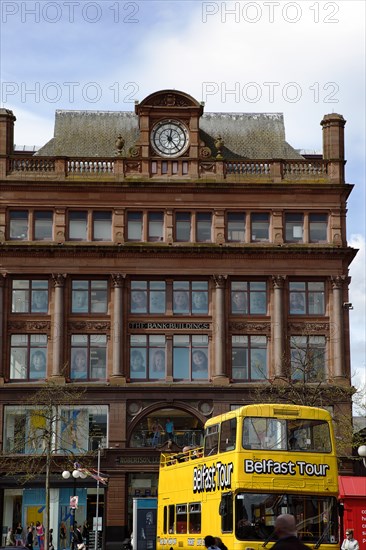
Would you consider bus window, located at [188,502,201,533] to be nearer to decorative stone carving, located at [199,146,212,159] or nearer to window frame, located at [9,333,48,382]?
window frame, located at [9,333,48,382]

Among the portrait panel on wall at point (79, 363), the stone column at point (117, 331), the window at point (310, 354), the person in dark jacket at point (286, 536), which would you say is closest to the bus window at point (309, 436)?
the person in dark jacket at point (286, 536)

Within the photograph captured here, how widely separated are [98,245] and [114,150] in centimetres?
885

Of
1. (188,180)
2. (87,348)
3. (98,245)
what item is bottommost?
(87,348)

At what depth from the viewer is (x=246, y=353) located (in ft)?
237

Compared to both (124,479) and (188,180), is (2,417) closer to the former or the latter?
(124,479)

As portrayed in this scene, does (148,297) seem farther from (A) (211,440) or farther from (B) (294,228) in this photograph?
(A) (211,440)

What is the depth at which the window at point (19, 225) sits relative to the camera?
73.4 m

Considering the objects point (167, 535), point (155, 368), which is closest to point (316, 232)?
point (155, 368)

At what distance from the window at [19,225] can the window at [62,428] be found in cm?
1102

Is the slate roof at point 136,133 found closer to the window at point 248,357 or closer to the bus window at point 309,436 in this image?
the window at point 248,357

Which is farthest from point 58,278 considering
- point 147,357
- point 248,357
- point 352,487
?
point 352,487

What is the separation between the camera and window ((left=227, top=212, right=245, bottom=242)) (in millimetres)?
73875

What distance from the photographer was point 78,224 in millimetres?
73812

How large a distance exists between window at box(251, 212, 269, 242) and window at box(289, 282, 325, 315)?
360 cm
